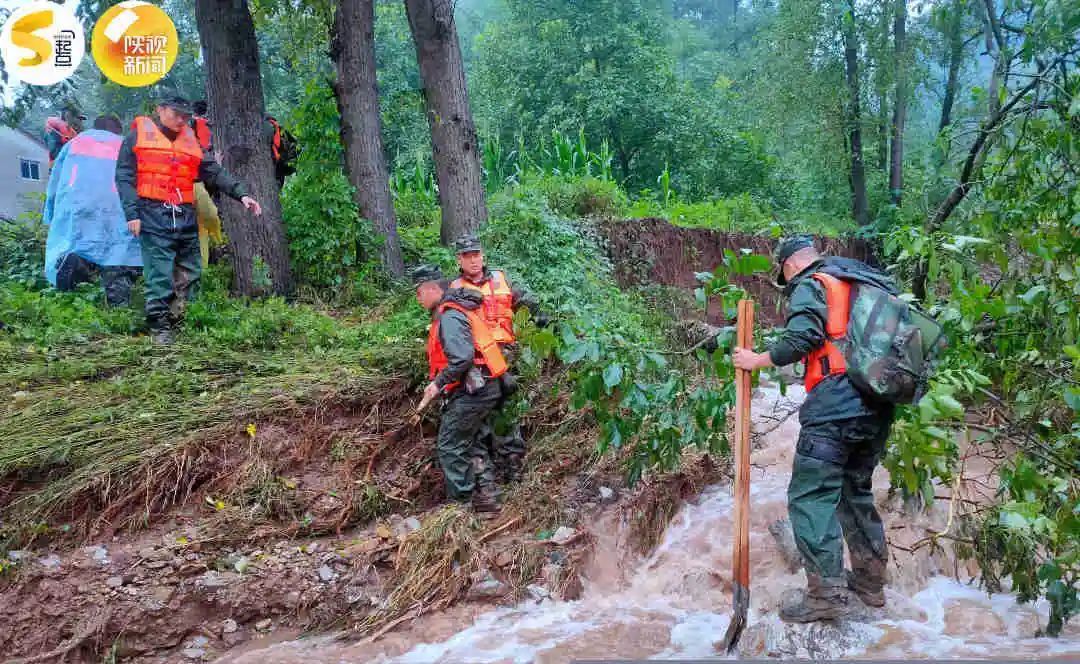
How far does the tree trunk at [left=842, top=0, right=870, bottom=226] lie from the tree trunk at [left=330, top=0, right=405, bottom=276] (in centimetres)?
1148

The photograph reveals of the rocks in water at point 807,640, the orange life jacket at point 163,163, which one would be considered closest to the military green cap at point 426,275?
the orange life jacket at point 163,163

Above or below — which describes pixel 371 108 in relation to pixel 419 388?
above

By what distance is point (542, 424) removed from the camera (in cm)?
696

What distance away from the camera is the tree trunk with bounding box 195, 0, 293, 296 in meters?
8.49

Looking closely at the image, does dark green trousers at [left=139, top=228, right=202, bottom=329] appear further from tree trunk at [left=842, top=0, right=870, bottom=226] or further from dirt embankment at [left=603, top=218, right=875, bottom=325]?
tree trunk at [left=842, top=0, right=870, bottom=226]

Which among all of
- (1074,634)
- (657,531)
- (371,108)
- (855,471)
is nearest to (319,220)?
(371,108)

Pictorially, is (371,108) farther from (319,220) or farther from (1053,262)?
(1053,262)

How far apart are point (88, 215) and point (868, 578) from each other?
727 cm

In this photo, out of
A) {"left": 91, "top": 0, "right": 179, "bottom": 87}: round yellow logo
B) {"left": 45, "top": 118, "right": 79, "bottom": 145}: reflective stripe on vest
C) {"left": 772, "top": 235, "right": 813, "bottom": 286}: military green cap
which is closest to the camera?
{"left": 772, "top": 235, "right": 813, "bottom": 286}: military green cap

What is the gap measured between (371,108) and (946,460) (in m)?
6.93

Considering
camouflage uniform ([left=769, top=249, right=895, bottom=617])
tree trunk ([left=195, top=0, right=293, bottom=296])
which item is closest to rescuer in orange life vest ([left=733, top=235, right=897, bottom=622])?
camouflage uniform ([left=769, top=249, right=895, bottom=617])

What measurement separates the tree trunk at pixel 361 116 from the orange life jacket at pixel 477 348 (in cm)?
320

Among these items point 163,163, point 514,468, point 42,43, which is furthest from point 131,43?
point 514,468

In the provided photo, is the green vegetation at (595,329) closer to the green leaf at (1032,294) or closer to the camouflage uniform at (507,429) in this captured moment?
the green leaf at (1032,294)
